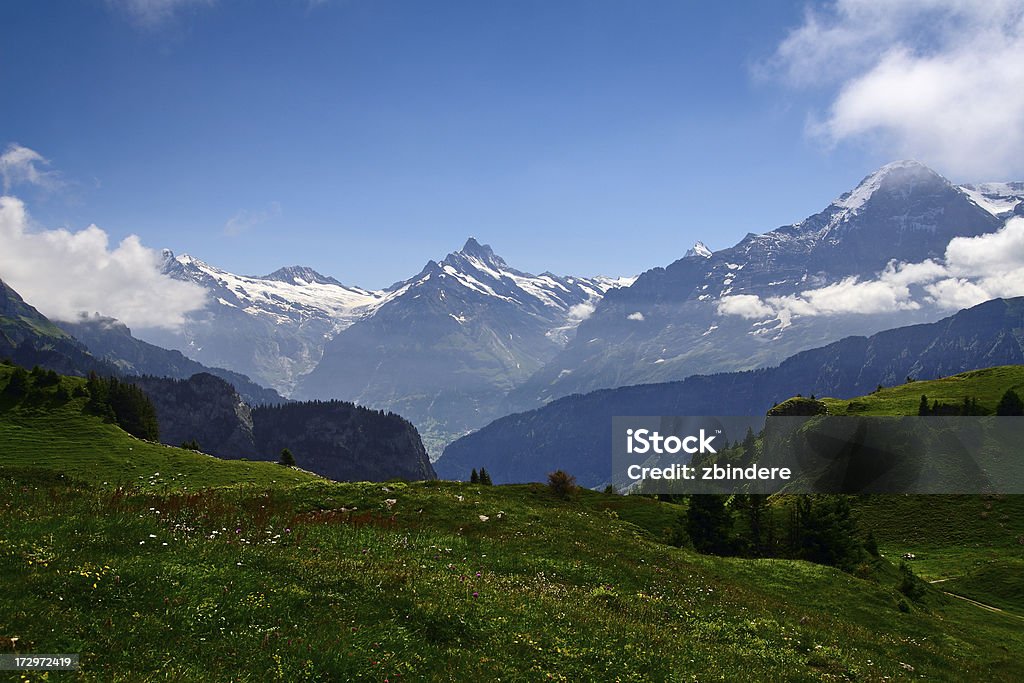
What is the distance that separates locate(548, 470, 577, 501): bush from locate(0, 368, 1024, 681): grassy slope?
728cm

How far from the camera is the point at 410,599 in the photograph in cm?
1889

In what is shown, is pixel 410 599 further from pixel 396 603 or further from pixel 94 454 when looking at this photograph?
pixel 94 454

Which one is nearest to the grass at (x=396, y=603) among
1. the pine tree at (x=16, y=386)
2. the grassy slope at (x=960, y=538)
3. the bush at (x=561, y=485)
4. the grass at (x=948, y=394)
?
the bush at (x=561, y=485)

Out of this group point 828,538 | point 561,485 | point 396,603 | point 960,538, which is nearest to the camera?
point 396,603

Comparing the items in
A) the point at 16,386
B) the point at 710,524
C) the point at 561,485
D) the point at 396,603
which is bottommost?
the point at 710,524

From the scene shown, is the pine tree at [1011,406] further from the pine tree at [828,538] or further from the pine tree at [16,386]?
the pine tree at [16,386]

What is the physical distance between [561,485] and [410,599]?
29841mm

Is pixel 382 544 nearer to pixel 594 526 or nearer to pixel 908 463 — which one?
pixel 594 526

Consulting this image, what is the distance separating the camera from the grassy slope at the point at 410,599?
49.9 ft

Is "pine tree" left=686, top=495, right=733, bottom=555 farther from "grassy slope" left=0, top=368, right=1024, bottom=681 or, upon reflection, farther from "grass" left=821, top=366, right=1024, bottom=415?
"grass" left=821, top=366, right=1024, bottom=415

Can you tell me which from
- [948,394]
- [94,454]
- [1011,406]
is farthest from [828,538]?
[948,394]

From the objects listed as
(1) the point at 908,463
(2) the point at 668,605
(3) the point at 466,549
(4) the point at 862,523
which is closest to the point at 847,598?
(2) the point at 668,605

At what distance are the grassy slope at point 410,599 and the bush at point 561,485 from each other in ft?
23.9

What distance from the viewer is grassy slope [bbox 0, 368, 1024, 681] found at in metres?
15.2
